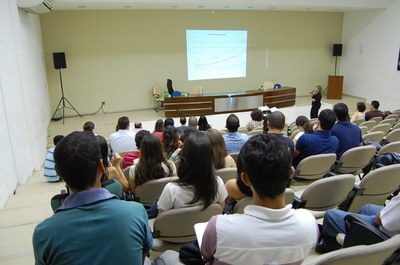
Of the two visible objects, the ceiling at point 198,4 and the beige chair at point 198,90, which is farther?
the beige chair at point 198,90

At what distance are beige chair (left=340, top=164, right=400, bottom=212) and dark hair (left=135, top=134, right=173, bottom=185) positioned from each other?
1.64 metres

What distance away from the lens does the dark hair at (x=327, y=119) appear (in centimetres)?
347

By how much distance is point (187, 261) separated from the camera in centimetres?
175

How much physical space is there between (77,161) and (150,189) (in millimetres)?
1566

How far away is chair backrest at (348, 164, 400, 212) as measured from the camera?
2.44 m

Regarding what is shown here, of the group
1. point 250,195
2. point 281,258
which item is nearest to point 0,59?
point 250,195

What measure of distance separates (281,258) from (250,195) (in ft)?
3.01

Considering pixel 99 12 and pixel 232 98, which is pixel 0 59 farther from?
pixel 232 98

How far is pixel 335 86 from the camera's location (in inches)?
477

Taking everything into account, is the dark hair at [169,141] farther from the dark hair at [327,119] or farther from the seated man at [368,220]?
the seated man at [368,220]

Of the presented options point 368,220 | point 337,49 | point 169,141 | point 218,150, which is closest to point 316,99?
point 337,49

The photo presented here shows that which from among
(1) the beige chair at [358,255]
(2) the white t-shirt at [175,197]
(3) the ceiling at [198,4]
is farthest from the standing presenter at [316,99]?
(1) the beige chair at [358,255]

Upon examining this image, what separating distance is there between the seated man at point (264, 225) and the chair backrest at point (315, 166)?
Answer: 206 cm

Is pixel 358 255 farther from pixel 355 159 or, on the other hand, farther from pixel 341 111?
pixel 341 111
